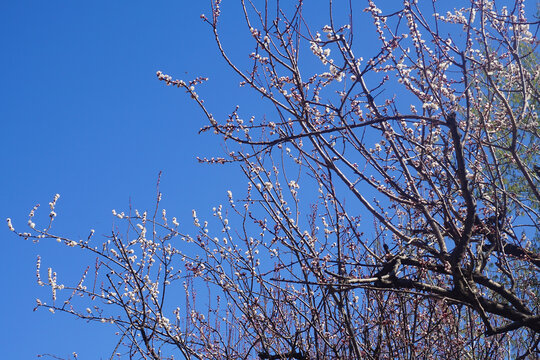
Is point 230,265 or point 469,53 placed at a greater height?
point 469,53

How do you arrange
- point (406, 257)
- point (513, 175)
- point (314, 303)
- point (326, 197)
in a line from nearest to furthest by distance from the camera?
point (406, 257)
point (314, 303)
point (326, 197)
point (513, 175)

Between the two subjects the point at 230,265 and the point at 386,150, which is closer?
the point at 386,150

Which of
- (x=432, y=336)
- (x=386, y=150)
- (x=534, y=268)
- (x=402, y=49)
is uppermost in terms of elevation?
(x=402, y=49)

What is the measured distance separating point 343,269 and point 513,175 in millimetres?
6440

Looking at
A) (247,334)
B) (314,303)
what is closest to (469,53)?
(314,303)

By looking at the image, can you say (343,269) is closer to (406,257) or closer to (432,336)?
(406,257)

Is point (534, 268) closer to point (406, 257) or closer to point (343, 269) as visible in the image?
point (406, 257)

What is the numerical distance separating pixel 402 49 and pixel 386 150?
2.03 ft

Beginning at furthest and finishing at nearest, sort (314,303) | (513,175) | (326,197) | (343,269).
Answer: (513,175)
(326,197)
(314,303)
(343,269)

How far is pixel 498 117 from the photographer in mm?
3793

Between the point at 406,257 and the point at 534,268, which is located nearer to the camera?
the point at 406,257

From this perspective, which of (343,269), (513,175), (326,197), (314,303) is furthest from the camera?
(513,175)

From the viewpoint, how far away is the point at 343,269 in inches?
137

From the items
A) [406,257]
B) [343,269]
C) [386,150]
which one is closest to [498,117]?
[386,150]
